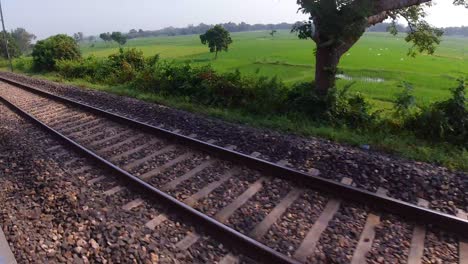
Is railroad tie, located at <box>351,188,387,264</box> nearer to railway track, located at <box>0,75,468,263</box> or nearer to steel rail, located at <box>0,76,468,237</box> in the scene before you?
railway track, located at <box>0,75,468,263</box>

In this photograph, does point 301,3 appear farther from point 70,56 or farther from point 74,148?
point 70,56

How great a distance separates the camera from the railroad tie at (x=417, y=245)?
369 cm

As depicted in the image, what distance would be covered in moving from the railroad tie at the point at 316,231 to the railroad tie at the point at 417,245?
90cm

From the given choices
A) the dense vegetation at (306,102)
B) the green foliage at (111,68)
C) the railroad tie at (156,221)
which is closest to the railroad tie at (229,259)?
the railroad tie at (156,221)

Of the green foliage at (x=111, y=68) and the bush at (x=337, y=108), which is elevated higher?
the green foliage at (x=111, y=68)

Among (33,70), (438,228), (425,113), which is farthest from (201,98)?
(33,70)

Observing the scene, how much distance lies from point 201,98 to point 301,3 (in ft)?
14.5

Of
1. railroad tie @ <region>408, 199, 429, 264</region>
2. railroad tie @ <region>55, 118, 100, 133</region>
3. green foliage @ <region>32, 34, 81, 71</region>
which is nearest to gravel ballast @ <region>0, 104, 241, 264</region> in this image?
railroad tie @ <region>408, 199, 429, 264</region>

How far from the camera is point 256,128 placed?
8055 mm

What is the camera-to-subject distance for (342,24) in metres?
8.25

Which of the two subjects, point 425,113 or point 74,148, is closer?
point 74,148

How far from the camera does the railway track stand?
3963 mm

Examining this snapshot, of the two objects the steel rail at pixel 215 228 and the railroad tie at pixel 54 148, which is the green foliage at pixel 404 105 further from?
the railroad tie at pixel 54 148

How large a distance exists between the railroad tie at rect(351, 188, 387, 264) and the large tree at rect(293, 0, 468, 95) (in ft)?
17.2
